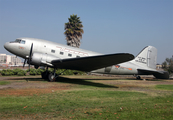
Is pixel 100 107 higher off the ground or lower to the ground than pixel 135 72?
lower

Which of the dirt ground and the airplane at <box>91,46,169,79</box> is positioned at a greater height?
the airplane at <box>91,46,169,79</box>

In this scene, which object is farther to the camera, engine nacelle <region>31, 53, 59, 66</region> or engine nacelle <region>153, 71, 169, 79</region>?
engine nacelle <region>153, 71, 169, 79</region>

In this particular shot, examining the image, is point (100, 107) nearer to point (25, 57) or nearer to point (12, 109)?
point (12, 109)

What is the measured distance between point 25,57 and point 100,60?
25.2 ft

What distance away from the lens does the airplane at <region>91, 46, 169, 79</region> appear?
1892 cm

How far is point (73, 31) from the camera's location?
4141cm

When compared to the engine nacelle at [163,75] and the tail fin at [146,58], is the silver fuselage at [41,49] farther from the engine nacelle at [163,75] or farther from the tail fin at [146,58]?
the engine nacelle at [163,75]

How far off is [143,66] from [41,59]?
12510 millimetres

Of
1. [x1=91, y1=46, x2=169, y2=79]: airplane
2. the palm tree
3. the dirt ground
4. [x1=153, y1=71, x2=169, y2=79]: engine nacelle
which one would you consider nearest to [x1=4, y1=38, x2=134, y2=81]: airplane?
the dirt ground

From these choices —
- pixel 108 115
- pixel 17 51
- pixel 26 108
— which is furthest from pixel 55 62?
pixel 108 115

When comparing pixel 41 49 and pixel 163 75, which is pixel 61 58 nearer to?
pixel 41 49

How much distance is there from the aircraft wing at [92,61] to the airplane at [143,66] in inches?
162

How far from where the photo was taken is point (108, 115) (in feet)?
17.4

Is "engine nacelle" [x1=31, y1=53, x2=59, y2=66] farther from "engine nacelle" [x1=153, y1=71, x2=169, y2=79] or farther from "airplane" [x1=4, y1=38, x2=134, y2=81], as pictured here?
"engine nacelle" [x1=153, y1=71, x2=169, y2=79]
